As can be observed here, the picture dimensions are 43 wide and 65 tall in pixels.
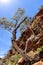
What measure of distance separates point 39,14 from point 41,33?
23.5ft

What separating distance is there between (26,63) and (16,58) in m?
4.37

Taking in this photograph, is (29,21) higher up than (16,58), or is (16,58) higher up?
(29,21)

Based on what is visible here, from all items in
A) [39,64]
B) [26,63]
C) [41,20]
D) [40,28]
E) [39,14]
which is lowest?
[39,64]

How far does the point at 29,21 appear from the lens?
34.6 meters

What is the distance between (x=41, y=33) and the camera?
3177cm

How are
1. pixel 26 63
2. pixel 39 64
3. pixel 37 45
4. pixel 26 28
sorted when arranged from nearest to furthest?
pixel 39 64, pixel 26 63, pixel 37 45, pixel 26 28

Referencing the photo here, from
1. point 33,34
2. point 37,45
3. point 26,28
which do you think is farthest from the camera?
point 26,28

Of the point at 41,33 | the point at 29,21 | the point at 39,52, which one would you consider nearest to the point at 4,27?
the point at 29,21

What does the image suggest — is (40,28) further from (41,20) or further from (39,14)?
(39,14)

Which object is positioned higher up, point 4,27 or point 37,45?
point 4,27

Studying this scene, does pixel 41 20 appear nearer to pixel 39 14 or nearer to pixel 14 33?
pixel 39 14

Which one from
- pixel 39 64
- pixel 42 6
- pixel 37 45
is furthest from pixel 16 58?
pixel 42 6

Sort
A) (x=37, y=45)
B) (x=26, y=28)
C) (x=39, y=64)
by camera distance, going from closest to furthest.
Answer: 1. (x=39, y=64)
2. (x=37, y=45)
3. (x=26, y=28)

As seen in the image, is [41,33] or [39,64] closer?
[39,64]
